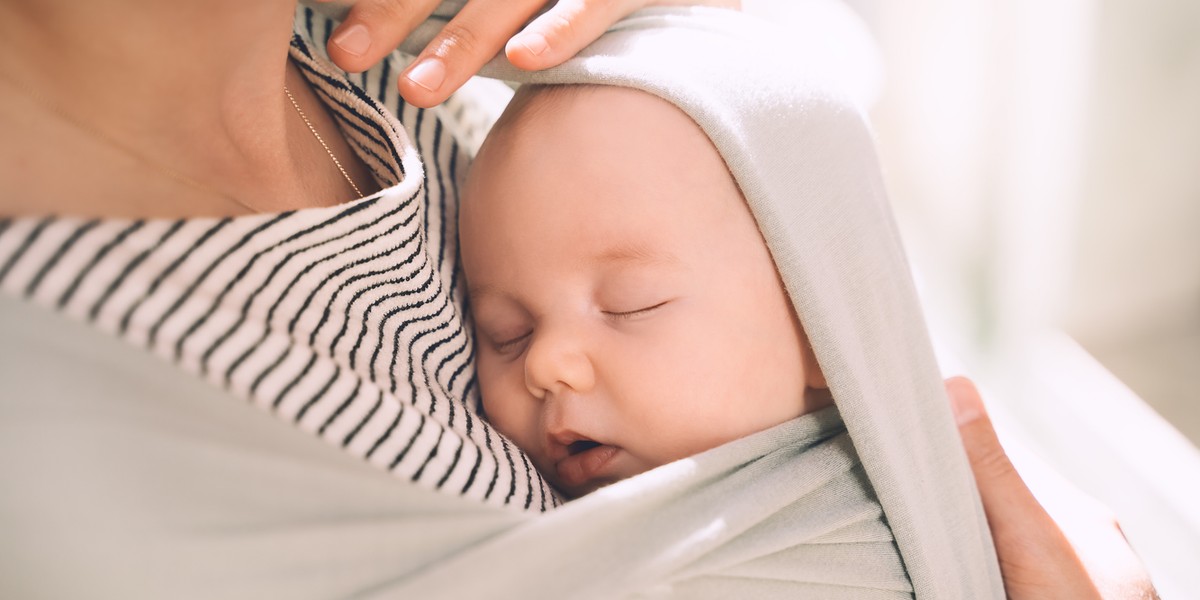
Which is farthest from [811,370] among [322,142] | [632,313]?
[322,142]

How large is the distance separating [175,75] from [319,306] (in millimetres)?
199

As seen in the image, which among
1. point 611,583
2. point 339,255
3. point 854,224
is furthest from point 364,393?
point 854,224

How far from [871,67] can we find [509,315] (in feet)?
4.64

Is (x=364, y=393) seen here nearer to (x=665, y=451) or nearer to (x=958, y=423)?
(x=665, y=451)

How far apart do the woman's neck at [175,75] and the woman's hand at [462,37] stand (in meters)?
0.12

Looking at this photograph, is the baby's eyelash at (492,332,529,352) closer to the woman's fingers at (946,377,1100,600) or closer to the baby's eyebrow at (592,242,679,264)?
the baby's eyebrow at (592,242,679,264)

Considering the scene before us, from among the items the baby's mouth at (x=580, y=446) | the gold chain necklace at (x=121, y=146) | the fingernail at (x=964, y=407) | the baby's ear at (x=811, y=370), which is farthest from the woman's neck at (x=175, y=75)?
the fingernail at (x=964, y=407)

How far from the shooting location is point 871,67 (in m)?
2.01

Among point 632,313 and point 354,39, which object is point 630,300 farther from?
point 354,39

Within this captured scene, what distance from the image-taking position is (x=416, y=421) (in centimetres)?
61

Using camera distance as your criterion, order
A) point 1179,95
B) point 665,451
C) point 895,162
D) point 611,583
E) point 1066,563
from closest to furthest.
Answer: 1. point 611,583
2. point 665,451
3. point 1066,563
4. point 1179,95
5. point 895,162

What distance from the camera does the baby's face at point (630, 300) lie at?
32.1 inches

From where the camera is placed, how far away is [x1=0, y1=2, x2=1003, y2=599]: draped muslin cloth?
19.8 inches

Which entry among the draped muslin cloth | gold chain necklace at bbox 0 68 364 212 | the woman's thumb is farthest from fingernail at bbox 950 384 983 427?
gold chain necklace at bbox 0 68 364 212
